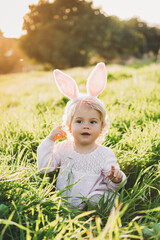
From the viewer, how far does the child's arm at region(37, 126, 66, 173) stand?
206 centimetres

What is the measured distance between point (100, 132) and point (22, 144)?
80 cm

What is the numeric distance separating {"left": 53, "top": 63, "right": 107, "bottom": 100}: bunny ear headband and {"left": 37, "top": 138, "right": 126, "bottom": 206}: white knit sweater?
0.45 metres

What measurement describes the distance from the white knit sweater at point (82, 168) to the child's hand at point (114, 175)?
2.4 inches

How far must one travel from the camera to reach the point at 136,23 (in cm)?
4466

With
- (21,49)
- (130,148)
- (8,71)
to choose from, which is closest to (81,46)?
(21,49)

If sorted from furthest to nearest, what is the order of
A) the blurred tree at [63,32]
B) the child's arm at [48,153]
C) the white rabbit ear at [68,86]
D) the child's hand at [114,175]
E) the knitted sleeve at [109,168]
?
the blurred tree at [63,32] → the white rabbit ear at [68,86] → the child's arm at [48,153] → the knitted sleeve at [109,168] → the child's hand at [114,175]

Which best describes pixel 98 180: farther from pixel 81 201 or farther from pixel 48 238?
pixel 48 238

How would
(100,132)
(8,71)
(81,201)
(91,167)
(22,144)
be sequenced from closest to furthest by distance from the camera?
1. (81,201)
2. (91,167)
3. (100,132)
4. (22,144)
5. (8,71)

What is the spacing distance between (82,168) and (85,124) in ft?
1.18

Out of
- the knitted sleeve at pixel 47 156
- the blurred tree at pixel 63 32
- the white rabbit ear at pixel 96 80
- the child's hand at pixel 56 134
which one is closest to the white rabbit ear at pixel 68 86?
the white rabbit ear at pixel 96 80

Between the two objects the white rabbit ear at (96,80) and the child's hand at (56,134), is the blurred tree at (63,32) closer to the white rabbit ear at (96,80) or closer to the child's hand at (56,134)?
the white rabbit ear at (96,80)

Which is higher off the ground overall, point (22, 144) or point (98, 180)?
point (22, 144)

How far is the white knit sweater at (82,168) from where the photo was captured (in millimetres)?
1956

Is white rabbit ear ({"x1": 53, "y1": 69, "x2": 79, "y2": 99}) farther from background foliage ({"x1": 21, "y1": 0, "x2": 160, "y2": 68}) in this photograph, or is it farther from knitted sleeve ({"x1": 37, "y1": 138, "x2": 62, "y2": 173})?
background foliage ({"x1": 21, "y1": 0, "x2": 160, "y2": 68})
